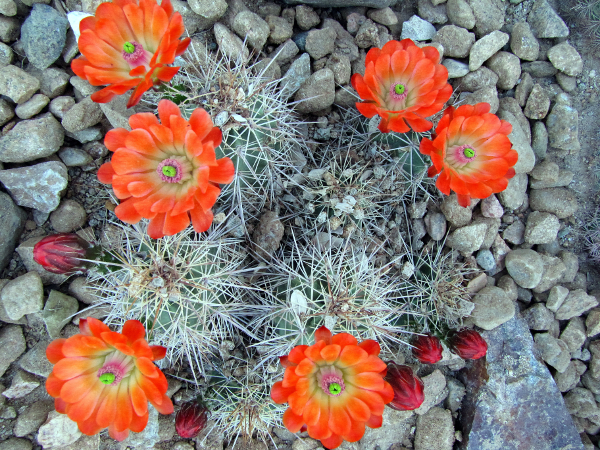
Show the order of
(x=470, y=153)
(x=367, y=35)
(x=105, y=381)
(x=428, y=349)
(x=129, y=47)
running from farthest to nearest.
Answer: (x=367, y=35)
(x=428, y=349)
(x=470, y=153)
(x=129, y=47)
(x=105, y=381)

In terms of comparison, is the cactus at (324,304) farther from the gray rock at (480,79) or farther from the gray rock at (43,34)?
the gray rock at (43,34)

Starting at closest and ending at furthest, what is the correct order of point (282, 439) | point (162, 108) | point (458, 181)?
point (162, 108) < point (458, 181) < point (282, 439)

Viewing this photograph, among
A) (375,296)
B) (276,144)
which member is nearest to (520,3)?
(276,144)

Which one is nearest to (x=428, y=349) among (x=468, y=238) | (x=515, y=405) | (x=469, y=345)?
(x=469, y=345)

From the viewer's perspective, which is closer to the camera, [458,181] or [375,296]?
[458,181]

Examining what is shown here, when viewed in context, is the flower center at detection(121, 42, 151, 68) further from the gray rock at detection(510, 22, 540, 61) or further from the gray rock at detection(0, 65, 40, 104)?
the gray rock at detection(510, 22, 540, 61)

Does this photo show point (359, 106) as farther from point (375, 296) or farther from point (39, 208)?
point (39, 208)

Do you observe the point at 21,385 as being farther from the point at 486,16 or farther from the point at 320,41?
the point at 486,16
